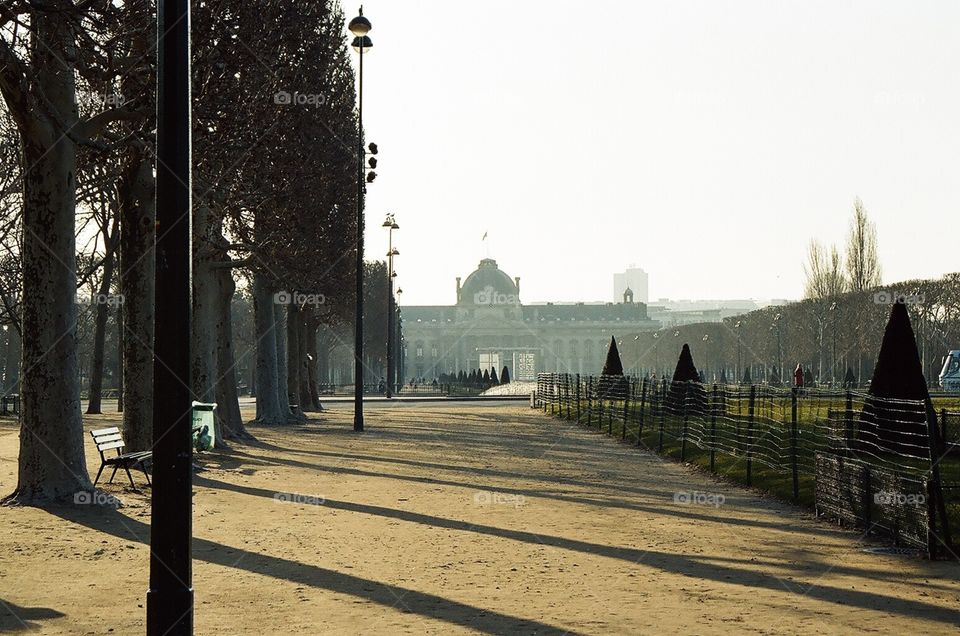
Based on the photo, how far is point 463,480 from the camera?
20.5 m

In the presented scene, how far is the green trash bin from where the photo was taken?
2364 cm

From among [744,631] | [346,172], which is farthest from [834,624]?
[346,172]

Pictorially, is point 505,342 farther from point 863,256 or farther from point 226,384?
point 226,384

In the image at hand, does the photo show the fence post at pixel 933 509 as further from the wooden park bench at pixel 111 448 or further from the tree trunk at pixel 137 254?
the tree trunk at pixel 137 254

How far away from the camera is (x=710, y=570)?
11.1 metres

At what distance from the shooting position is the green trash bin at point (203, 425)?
23.6 m

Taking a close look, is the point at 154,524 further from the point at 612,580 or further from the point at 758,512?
the point at 758,512

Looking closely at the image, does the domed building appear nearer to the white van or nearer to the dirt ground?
the white van

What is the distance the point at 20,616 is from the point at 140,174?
12.0m

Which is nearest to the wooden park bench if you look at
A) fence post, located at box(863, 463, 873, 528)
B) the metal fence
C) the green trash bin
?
the green trash bin

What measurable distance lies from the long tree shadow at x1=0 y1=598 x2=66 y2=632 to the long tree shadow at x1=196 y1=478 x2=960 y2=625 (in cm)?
528

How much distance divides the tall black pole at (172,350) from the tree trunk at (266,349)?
27.4m

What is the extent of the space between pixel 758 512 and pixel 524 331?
179 metres

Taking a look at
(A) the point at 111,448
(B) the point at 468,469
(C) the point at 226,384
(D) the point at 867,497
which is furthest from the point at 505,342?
(D) the point at 867,497
